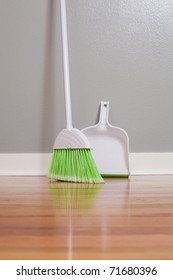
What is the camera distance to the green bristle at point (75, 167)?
143 centimetres

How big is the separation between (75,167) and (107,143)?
1.25ft

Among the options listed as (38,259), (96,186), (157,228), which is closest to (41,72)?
(96,186)

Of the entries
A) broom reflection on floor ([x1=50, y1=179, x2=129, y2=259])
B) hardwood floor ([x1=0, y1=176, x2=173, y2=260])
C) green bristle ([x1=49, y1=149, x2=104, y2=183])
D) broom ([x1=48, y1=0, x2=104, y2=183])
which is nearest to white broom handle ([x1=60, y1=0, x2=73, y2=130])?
broom ([x1=48, y1=0, x2=104, y2=183])

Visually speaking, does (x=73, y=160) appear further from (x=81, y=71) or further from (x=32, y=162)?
(x=81, y=71)

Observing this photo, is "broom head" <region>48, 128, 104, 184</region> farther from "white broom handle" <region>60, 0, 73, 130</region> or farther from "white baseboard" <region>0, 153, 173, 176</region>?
"white baseboard" <region>0, 153, 173, 176</region>

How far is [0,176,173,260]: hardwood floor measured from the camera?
0.51 metres

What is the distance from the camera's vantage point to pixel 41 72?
72.0 inches

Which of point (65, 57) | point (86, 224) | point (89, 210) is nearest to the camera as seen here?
point (86, 224)

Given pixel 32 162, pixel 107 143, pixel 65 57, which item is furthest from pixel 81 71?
pixel 32 162

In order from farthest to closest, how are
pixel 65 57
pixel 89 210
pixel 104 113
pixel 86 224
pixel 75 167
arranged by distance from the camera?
pixel 104 113, pixel 65 57, pixel 75 167, pixel 89 210, pixel 86 224

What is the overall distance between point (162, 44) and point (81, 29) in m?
0.35

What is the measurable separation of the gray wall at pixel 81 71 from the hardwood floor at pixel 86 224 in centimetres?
70

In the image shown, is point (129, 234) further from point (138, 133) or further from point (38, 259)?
point (138, 133)

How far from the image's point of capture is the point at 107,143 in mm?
1809
